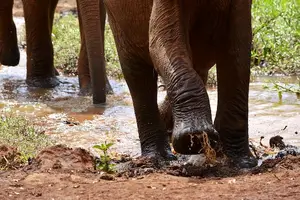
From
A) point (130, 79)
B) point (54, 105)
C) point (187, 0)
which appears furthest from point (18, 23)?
point (187, 0)

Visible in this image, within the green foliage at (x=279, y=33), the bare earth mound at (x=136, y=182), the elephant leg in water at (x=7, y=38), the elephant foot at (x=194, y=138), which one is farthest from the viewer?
the elephant leg in water at (x=7, y=38)

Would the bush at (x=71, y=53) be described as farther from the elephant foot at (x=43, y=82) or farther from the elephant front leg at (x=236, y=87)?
the elephant front leg at (x=236, y=87)

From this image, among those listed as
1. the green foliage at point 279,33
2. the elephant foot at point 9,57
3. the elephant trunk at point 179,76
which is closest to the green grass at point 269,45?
the green foliage at point 279,33

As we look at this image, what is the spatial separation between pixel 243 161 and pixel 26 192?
1853mm

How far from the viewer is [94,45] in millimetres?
9078

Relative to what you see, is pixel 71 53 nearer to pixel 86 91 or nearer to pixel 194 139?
pixel 86 91

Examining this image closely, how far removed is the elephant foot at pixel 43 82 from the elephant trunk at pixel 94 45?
2.33 meters

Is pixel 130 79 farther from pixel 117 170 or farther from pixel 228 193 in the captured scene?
pixel 228 193

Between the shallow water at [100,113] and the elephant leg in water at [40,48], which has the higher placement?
the elephant leg in water at [40,48]

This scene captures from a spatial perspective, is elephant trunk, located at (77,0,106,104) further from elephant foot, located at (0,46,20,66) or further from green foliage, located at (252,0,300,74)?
elephant foot, located at (0,46,20,66)

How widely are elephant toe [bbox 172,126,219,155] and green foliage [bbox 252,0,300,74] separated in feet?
14.5

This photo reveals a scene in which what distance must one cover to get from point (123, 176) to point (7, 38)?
780 cm

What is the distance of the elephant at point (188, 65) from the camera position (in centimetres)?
523

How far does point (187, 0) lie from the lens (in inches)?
221
